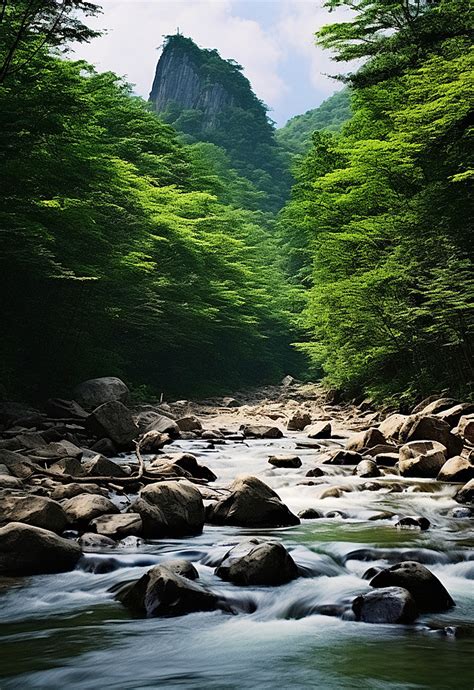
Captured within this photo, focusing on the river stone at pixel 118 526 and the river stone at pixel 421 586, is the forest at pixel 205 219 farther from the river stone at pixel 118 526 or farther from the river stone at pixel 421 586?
the river stone at pixel 421 586

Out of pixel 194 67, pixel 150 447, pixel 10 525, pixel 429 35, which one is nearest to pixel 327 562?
pixel 10 525

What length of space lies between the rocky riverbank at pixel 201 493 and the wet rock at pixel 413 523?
0.02 m

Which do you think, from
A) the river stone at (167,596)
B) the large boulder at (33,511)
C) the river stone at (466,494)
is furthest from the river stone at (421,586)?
the river stone at (466,494)

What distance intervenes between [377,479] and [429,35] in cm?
974

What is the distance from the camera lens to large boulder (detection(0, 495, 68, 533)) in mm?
5828

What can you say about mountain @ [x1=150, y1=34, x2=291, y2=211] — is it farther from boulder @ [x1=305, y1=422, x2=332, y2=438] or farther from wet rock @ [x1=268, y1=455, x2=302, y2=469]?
wet rock @ [x1=268, y1=455, x2=302, y2=469]

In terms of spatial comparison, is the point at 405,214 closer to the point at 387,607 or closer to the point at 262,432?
the point at 262,432

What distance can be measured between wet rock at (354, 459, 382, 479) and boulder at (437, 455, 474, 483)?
0.92 metres

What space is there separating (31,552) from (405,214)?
11.6 m

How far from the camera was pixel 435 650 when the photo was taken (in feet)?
12.2

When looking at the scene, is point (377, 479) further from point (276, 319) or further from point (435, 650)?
point (276, 319)

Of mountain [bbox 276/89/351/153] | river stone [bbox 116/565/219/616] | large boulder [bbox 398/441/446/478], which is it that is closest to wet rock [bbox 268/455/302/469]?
large boulder [bbox 398/441/446/478]

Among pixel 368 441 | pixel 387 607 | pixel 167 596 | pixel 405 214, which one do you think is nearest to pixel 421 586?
pixel 387 607

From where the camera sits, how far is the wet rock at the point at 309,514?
24.9 ft
